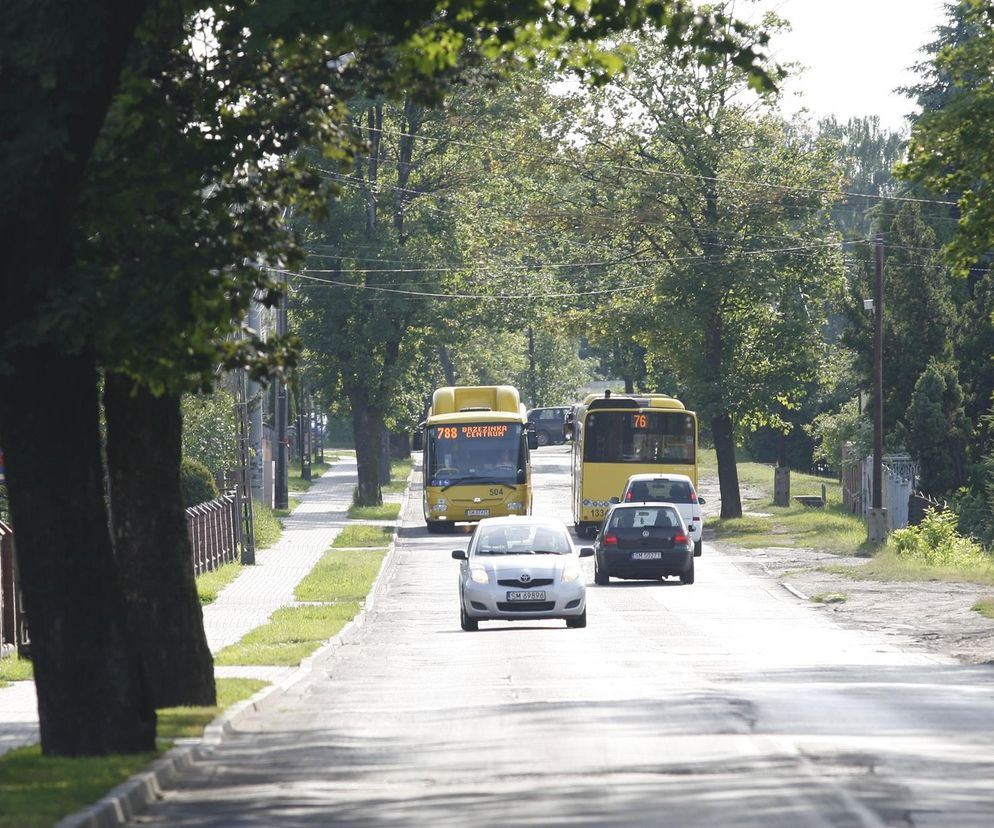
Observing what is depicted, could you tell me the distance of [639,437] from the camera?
1950 inches

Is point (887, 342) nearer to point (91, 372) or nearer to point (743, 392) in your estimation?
point (743, 392)

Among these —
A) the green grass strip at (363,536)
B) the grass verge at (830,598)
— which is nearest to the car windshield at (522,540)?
the grass verge at (830,598)

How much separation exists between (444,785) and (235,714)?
4.68 meters

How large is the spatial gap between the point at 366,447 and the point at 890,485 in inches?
738

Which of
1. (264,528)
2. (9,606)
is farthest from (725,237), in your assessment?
(9,606)

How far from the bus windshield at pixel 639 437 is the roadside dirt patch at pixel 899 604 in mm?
Result: 5200

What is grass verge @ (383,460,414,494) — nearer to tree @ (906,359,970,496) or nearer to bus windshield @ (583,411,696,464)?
bus windshield @ (583,411,696,464)

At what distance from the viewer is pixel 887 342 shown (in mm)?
51938

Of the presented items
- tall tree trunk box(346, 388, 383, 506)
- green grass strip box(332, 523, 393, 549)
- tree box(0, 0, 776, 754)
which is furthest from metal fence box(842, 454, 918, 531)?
tree box(0, 0, 776, 754)

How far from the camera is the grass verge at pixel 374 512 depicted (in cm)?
5812

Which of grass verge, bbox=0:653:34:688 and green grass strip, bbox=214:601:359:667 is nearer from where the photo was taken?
grass verge, bbox=0:653:34:688

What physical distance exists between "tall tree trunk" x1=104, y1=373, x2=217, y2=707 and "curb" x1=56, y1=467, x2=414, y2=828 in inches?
22.6

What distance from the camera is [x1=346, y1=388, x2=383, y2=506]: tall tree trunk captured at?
62.4 metres

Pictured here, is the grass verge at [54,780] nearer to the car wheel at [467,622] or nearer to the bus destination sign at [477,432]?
the car wheel at [467,622]
